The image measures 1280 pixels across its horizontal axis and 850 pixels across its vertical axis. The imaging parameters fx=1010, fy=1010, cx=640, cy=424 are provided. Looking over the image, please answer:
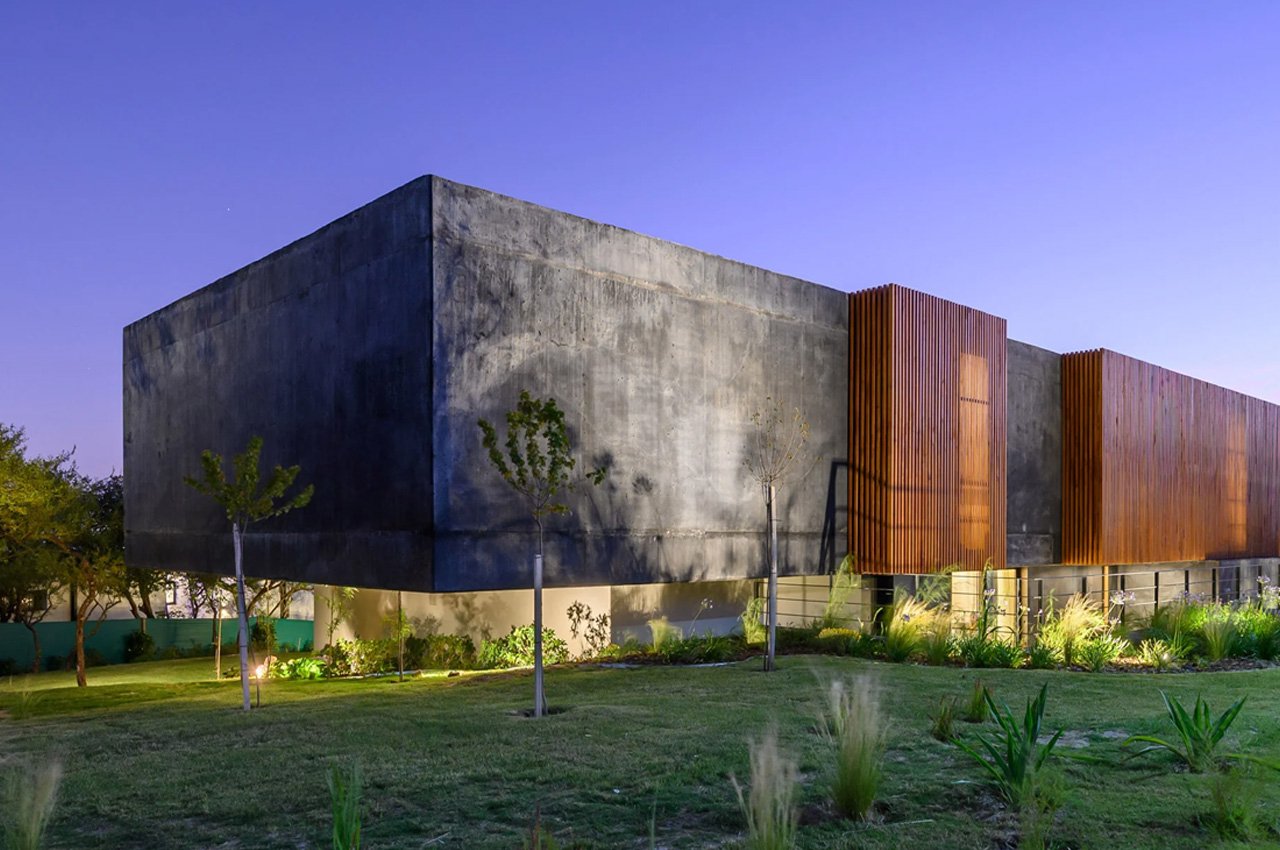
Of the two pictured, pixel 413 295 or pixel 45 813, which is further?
pixel 413 295

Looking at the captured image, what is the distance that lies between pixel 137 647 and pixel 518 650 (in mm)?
21355

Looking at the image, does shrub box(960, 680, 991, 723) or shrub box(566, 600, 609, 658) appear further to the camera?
shrub box(566, 600, 609, 658)

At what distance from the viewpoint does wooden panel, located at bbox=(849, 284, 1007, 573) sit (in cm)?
1700

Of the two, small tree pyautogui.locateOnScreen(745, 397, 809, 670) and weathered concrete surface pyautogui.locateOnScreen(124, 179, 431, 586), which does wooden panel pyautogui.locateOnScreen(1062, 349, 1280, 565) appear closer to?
small tree pyautogui.locateOnScreen(745, 397, 809, 670)

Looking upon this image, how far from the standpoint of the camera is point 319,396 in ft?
45.6

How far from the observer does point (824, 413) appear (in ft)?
55.8

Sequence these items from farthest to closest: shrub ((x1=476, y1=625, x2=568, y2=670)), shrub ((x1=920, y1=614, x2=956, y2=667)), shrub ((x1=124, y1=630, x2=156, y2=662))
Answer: shrub ((x1=124, y1=630, x2=156, y2=662)), shrub ((x1=476, y1=625, x2=568, y2=670)), shrub ((x1=920, y1=614, x2=956, y2=667))

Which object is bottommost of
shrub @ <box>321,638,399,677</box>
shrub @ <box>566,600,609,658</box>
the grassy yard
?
shrub @ <box>321,638,399,677</box>

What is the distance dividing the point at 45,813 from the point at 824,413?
1348 centimetres

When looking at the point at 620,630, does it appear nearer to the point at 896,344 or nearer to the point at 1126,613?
the point at 896,344

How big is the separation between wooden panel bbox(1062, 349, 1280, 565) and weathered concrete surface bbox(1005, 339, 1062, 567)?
0.35m

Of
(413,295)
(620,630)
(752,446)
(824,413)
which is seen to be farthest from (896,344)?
(413,295)

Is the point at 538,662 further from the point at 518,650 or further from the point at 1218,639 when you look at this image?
the point at 1218,639

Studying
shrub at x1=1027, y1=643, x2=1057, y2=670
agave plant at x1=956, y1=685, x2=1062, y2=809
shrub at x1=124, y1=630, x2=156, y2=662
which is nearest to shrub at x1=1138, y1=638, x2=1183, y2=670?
shrub at x1=1027, y1=643, x2=1057, y2=670
